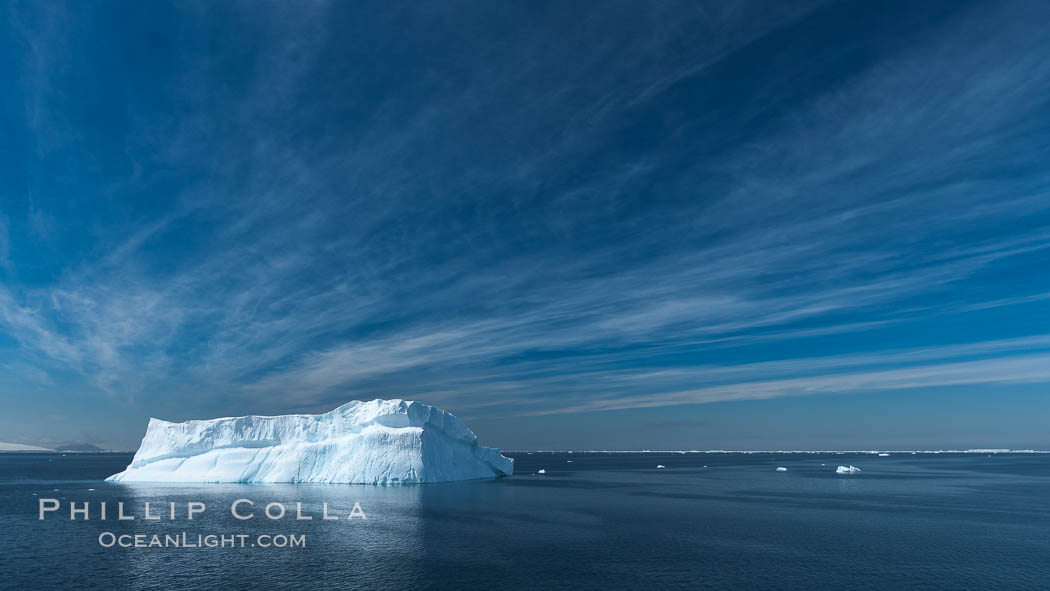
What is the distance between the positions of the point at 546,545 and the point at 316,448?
42.5 meters

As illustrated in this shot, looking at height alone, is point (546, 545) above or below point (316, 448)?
below

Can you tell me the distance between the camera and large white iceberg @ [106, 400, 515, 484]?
6072 centimetres

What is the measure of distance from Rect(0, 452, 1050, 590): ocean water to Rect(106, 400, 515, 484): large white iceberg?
1077 cm

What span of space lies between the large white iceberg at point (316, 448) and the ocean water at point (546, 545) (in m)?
10.8

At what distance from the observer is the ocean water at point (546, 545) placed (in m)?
Result: 22.0

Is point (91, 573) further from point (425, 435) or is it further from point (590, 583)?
point (425, 435)

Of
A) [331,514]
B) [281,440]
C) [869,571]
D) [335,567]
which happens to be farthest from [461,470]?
[869,571]

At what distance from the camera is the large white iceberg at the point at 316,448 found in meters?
60.7

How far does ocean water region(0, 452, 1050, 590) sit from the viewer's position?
2197 centimetres

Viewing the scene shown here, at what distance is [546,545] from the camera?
28.3 meters

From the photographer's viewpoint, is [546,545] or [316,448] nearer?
[546,545]

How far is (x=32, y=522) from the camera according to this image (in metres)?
34.5

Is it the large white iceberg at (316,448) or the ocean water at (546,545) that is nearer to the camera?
the ocean water at (546,545)

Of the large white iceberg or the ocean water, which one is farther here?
the large white iceberg
